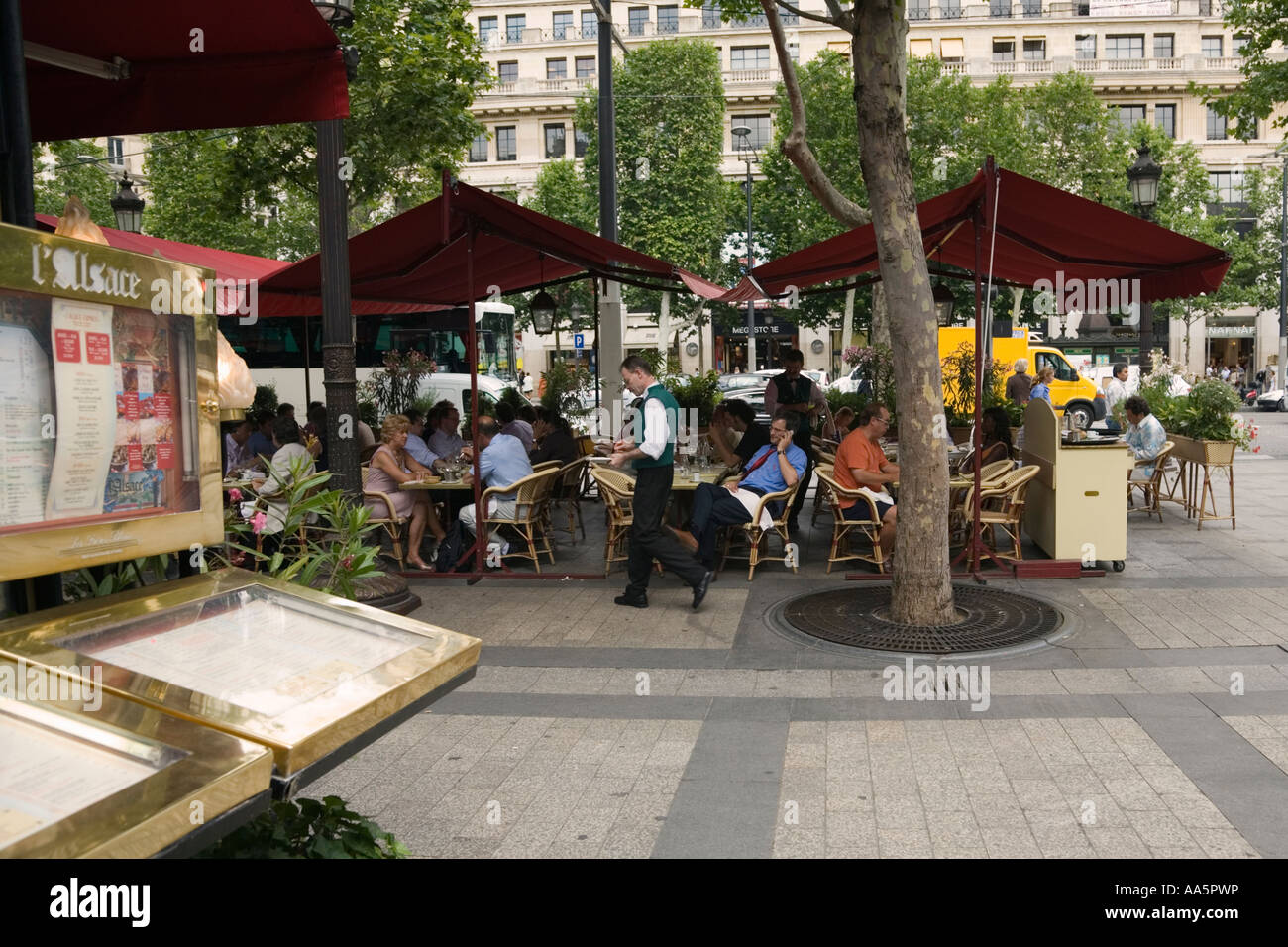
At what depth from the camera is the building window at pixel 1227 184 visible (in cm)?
4891

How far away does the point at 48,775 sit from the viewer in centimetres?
172

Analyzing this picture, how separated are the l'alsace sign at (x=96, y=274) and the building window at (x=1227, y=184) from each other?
5494 cm

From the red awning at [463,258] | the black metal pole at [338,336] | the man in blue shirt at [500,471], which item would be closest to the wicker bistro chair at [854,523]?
the man in blue shirt at [500,471]

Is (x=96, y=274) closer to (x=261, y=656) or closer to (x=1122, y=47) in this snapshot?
(x=261, y=656)

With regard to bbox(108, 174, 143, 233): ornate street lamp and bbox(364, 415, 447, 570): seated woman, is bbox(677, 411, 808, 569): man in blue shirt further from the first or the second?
bbox(108, 174, 143, 233): ornate street lamp

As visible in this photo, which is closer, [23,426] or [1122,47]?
[23,426]

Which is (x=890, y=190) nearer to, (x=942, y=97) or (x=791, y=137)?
(x=791, y=137)

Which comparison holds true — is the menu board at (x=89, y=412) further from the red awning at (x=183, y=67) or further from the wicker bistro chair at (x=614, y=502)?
the wicker bistro chair at (x=614, y=502)

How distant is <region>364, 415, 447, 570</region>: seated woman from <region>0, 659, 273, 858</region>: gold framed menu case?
7687mm

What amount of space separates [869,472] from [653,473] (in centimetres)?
219

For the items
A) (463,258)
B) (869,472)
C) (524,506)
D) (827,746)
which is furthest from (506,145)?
(827,746)

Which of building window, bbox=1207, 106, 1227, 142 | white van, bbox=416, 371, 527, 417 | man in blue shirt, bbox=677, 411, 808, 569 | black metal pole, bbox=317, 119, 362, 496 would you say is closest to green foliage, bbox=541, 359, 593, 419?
white van, bbox=416, 371, 527, 417

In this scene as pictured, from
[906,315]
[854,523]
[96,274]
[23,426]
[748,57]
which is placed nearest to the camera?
[23,426]
